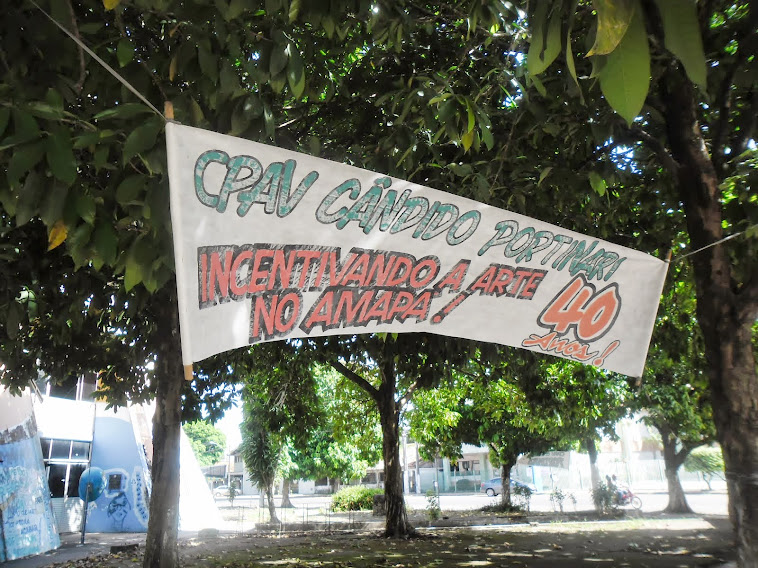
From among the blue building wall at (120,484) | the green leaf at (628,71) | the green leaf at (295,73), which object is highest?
the green leaf at (295,73)

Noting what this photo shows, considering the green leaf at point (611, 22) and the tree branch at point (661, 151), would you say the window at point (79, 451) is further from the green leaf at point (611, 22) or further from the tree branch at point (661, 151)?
the green leaf at point (611, 22)

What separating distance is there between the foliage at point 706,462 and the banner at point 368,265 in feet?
119

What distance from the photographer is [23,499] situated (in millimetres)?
13469

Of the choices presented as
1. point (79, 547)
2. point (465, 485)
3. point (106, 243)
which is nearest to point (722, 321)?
point (106, 243)

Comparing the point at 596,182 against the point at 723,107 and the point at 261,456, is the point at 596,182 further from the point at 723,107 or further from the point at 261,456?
the point at 261,456

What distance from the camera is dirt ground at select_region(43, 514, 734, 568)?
10.2m

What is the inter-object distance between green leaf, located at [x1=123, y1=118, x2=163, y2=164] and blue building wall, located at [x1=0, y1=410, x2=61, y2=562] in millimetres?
13257

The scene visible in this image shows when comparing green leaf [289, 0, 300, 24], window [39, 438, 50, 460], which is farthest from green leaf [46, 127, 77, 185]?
window [39, 438, 50, 460]

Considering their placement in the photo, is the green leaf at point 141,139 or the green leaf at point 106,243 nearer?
the green leaf at point 141,139

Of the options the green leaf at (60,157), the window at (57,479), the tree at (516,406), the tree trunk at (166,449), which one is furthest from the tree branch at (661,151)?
the window at (57,479)

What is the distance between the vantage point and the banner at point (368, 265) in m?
2.70

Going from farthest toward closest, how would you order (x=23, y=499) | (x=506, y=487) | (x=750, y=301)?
(x=506, y=487), (x=23, y=499), (x=750, y=301)

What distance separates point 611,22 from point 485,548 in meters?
12.8

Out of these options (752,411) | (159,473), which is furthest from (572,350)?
(159,473)
